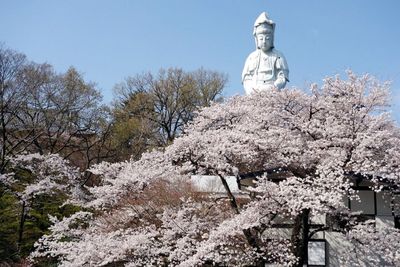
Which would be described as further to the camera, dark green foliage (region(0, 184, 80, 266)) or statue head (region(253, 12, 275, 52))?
statue head (region(253, 12, 275, 52))

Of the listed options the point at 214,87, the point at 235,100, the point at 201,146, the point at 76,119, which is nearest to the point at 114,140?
the point at 76,119

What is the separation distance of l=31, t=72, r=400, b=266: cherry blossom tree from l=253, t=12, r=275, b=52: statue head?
6.96 m

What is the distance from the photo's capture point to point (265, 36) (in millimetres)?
18375

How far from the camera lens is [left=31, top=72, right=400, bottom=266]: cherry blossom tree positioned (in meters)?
9.44

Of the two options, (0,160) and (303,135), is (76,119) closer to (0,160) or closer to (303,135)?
(0,160)

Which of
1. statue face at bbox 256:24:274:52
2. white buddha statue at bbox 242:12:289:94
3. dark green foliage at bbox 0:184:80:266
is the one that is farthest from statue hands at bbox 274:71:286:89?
dark green foliage at bbox 0:184:80:266

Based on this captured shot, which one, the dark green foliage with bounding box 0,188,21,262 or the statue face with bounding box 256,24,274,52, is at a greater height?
the statue face with bounding box 256,24,274,52

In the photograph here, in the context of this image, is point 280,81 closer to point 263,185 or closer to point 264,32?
point 264,32

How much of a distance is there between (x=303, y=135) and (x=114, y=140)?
18014 mm

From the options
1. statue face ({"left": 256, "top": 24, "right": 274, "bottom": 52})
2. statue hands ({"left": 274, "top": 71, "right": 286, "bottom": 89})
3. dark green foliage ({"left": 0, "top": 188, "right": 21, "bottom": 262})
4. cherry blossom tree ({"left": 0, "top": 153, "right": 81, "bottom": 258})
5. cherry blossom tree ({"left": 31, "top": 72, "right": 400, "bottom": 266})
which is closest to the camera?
cherry blossom tree ({"left": 31, "top": 72, "right": 400, "bottom": 266})

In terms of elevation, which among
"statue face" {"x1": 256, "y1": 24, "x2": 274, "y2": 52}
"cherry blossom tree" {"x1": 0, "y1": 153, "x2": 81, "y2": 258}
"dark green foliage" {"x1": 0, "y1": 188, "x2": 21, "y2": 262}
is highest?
"statue face" {"x1": 256, "y1": 24, "x2": 274, "y2": 52}

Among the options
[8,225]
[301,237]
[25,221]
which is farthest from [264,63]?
[8,225]

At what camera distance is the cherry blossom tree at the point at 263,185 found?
31.0 ft

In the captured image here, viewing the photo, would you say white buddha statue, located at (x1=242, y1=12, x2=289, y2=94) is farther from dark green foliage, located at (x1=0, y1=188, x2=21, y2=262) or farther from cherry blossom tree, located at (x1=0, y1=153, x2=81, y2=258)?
dark green foliage, located at (x1=0, y1=188, x2=21, y2=262)
